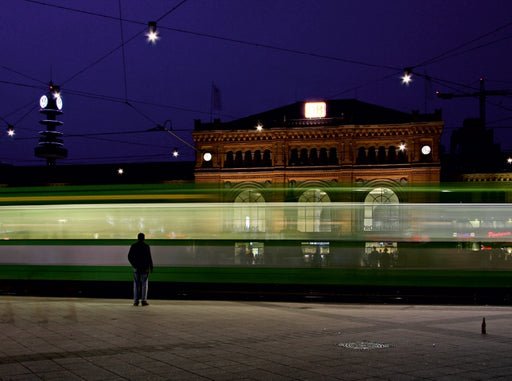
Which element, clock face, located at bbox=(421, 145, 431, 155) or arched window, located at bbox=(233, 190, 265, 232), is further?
clock face, located at bbox=(421, 145, 431, 155)

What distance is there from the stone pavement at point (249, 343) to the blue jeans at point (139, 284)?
507mm

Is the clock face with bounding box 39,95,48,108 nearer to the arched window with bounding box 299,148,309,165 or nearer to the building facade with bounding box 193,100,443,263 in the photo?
the building facade with bounding box 193,100,443,263

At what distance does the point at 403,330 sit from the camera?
9.48m

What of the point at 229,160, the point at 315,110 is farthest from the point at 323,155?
the point at 229,160

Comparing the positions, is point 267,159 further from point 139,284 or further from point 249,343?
point 249,343

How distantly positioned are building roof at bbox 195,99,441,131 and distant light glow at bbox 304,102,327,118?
13.0 inches

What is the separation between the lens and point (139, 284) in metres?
13.2

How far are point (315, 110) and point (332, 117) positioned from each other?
1.52 metres

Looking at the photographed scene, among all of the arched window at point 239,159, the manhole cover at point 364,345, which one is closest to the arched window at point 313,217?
the manhole cover at point 364,345

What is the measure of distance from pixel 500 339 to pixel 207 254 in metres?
7.34

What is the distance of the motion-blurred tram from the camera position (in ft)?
44.7

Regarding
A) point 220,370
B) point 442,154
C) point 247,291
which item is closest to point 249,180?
point 442,154

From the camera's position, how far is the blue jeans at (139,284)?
12.9 m

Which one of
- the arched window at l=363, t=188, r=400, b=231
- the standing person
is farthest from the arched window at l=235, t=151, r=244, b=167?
the standing person
